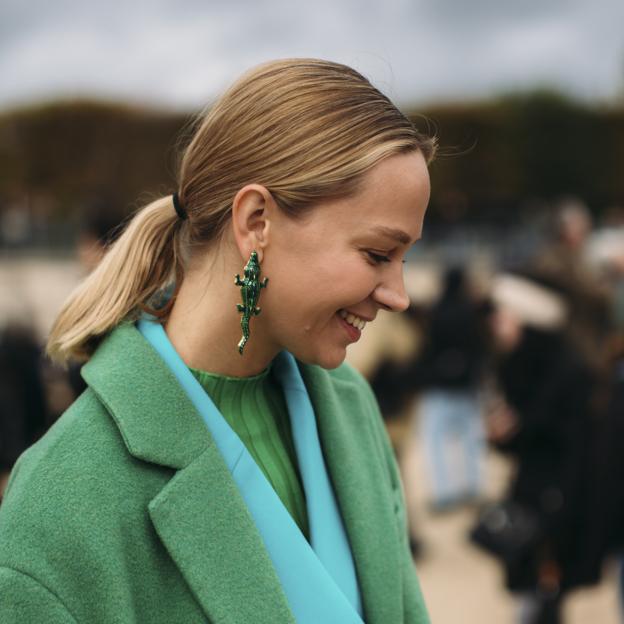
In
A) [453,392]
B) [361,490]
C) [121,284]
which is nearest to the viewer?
[121,284]

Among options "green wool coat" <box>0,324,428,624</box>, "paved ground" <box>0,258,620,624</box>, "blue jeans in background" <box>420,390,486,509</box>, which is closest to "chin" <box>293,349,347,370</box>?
"green wool coat" <box>0,324,428,624</box>

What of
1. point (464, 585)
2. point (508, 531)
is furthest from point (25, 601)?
point (464, 585)

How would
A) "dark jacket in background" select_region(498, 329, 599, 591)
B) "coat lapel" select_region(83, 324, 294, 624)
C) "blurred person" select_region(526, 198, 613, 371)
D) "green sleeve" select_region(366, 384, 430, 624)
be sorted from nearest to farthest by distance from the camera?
"coat lapel" select_region(83, 324, 294, 624), "green sleeve" select_region(366, 384, 430, 624), "dark jacket in background" select_region(498, 329, 599, 591), "blurred person" select_region(526, 198, 613, 371)

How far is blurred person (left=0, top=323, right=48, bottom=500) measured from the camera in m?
4.33

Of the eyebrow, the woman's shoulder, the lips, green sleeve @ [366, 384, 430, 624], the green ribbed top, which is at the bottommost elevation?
green sleeve @ [366, 384, 430, 624]

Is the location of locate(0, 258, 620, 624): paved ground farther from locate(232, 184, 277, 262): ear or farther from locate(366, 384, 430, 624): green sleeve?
locate(232, 184, 277, 262): ear

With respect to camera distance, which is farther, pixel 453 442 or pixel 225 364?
pixel 453 442

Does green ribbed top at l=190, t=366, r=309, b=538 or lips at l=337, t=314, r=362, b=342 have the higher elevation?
lips at l=337, t=314, r=362, b=342

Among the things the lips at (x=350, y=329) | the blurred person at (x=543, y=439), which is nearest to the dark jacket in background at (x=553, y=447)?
the blurred person at (x=543, y=439)

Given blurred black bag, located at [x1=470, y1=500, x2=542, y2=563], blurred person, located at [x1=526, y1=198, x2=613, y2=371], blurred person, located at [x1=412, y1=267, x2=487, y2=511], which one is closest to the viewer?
blurred black bag, located at [x1=470, y1=500, x2=542, y2=563]

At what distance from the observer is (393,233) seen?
4.66 feet

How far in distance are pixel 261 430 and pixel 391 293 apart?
39 cm

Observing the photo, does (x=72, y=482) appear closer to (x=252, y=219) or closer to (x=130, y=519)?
(x=130, y=519)

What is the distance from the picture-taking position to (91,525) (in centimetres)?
130
